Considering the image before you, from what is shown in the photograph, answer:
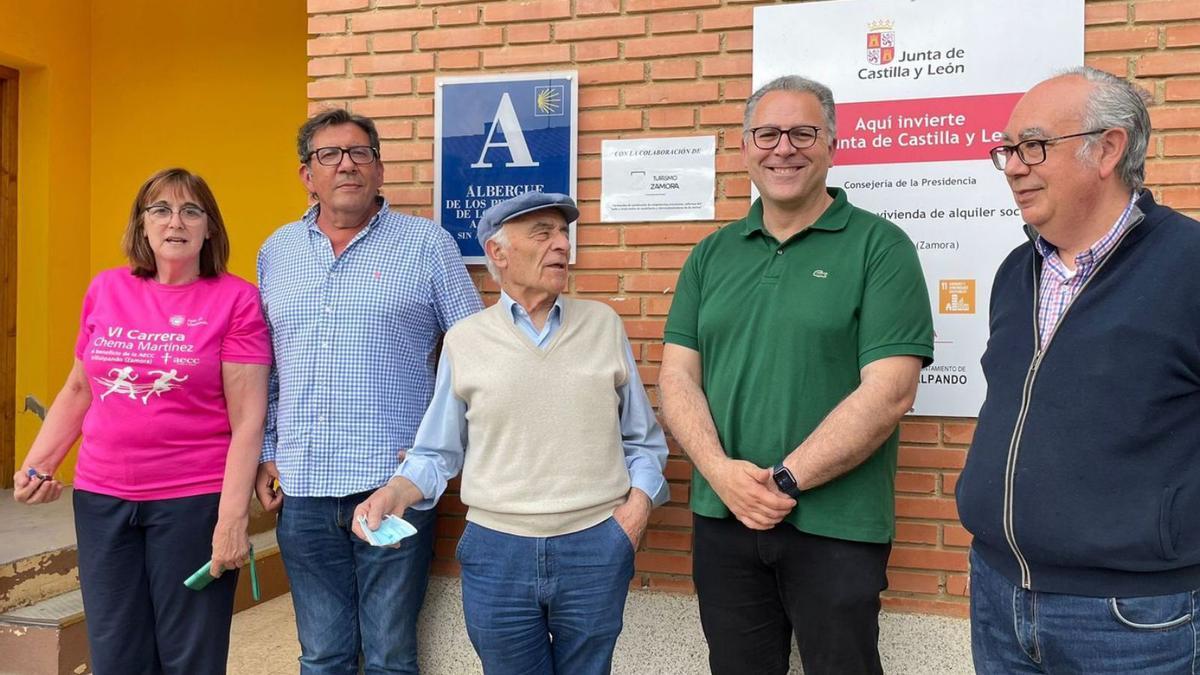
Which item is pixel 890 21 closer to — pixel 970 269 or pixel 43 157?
pixel 970 269

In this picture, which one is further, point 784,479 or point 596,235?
point 596,235

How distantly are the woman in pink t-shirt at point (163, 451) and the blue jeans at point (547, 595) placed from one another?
34.9 inches

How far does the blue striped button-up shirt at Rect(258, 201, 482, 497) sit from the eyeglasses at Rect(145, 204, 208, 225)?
357 mm

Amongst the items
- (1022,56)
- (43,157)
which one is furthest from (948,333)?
(43,157)

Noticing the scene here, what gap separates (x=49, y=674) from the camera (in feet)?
13.0

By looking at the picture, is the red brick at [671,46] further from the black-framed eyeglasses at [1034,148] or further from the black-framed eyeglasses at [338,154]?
the black-framed eyeglasses at [1034,148]

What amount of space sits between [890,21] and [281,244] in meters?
2.30

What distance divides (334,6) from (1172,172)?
3.19 m

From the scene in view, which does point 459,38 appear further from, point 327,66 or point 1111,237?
point 1111,237

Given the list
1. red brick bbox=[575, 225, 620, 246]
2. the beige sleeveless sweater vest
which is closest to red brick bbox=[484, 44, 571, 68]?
red brick bbox=[575, 225, 620, 246]

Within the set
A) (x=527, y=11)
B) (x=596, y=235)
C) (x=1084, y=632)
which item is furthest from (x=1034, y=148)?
(x=527, y=11)

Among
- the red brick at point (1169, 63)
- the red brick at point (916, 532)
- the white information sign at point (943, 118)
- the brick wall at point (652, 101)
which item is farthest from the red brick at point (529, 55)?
the red brick at point (916, 532)

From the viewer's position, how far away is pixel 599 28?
3.46 meters

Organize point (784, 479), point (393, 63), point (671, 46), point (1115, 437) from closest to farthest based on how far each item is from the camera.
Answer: point (1115, 437) → point (784, 479) → point (671, 46) → point (393, 63)
